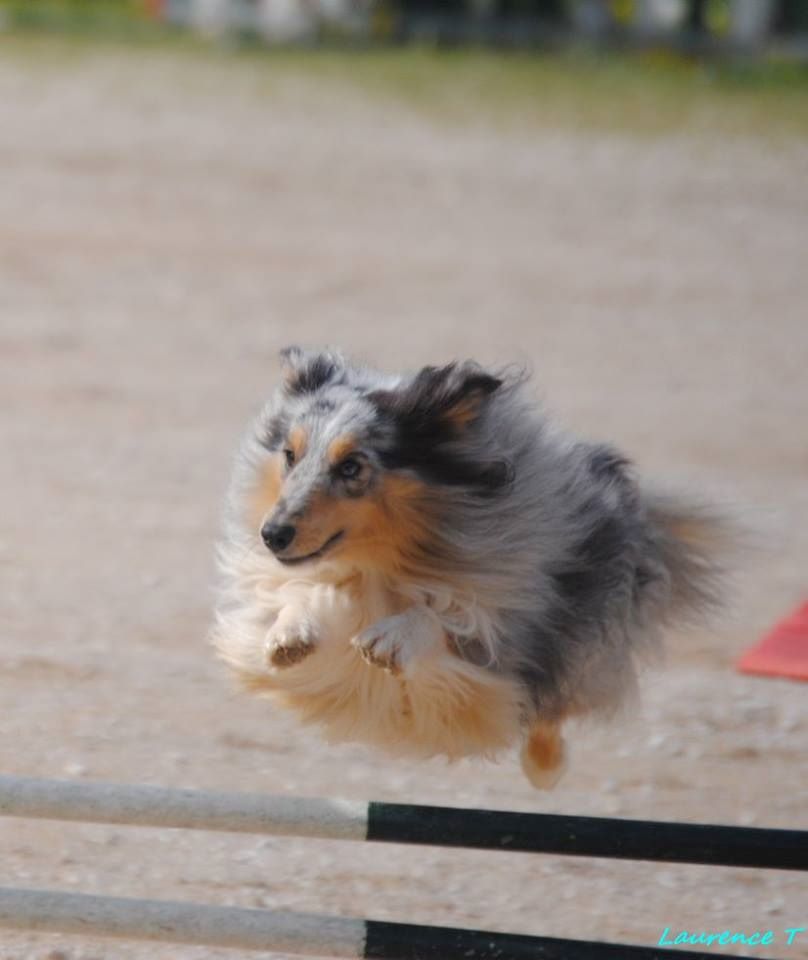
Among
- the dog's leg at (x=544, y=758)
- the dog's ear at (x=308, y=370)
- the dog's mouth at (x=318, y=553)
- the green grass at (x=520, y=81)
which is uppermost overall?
the dog's ear at (x=308, y=370)

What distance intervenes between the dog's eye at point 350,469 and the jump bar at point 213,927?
1.02 m

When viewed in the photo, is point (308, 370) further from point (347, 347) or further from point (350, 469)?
point (347, 347)

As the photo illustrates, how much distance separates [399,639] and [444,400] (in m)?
0.59

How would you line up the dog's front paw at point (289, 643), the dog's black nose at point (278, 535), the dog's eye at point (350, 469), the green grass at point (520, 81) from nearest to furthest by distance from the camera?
the dog's black nose at point (278, 535) → the dog's eye at point (350, 469) → the dog's front paw at point (289, 643) → the green grass at point (520, 81)

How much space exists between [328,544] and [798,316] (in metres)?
9.55

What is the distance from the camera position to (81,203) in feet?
49.6

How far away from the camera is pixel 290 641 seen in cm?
461

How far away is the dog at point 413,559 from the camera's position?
453cm

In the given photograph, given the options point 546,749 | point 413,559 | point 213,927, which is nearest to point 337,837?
point 213,927

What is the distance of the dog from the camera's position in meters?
4.53

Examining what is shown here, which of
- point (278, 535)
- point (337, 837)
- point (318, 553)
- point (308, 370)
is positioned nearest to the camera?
point (337, 837)

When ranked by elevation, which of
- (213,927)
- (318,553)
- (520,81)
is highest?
(318,553)

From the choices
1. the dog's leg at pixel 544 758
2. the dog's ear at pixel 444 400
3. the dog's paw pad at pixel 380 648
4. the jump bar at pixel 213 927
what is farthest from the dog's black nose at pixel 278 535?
the dog's leg at pixel 544 758

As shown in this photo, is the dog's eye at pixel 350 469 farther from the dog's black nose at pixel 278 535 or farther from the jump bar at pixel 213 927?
the jump bar at pixel 213 927
